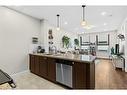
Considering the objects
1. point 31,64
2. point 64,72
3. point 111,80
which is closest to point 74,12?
point 64,72

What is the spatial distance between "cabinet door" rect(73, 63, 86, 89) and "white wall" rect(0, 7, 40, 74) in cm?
257

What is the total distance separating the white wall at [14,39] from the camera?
11.7ft

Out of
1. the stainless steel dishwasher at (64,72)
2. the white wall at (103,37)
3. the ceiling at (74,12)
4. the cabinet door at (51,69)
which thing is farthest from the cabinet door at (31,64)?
the white wall at (103,37)

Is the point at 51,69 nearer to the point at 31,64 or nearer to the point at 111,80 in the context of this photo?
the point at 31,64

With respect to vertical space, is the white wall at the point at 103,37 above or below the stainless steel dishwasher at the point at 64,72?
above

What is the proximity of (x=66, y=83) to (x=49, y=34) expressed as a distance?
347 centimetres

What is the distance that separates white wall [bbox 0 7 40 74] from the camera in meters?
3.58

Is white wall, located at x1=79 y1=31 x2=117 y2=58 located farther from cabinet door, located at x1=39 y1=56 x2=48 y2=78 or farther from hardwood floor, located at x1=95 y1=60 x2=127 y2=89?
cabinet door, located at x1=39 y1=56 x2=48 y2=78

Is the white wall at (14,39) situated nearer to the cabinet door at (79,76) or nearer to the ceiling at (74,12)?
the ceiling at (74,12)

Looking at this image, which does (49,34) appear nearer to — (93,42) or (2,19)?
(2,19)

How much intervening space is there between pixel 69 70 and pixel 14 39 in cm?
258

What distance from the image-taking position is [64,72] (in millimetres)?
2836
